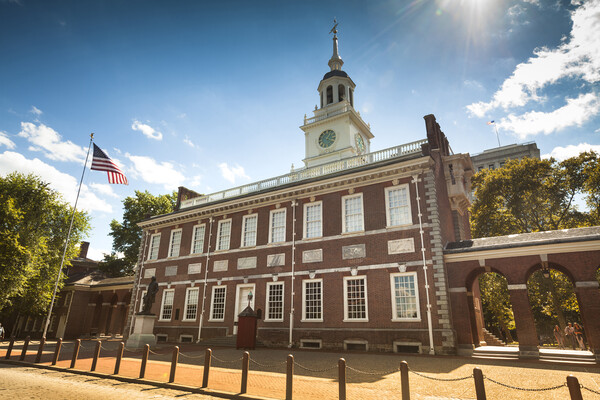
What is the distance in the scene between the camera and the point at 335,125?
34.8 m

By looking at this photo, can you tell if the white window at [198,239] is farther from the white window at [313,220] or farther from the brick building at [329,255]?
the white window at [313,220]

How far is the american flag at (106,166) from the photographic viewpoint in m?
23.1

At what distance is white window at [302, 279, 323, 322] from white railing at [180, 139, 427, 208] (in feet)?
23.8

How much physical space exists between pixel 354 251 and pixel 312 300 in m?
4.00

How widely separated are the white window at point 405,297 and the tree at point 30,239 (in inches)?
1105

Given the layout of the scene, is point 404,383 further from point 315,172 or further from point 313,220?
point 315,172

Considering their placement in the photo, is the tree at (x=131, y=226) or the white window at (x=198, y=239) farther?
the tree at (x=131, y=226)

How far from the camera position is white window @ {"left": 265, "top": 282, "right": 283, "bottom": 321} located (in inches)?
852

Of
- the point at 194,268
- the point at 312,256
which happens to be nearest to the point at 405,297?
the point at 312,256

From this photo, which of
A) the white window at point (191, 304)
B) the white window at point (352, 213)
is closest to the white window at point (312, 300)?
the white window at point (352, 213)

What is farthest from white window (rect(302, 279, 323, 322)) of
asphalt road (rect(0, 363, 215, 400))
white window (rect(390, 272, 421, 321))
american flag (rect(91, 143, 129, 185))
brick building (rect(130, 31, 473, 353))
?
american flag (rect(91, 143, 129, 185))

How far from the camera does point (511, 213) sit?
28.4m

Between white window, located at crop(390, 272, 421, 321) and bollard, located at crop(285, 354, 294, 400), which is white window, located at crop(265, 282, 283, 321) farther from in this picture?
bollard, located at crop(285, 354, 294, 400)

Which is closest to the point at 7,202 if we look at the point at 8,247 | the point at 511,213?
the point at 8,247
